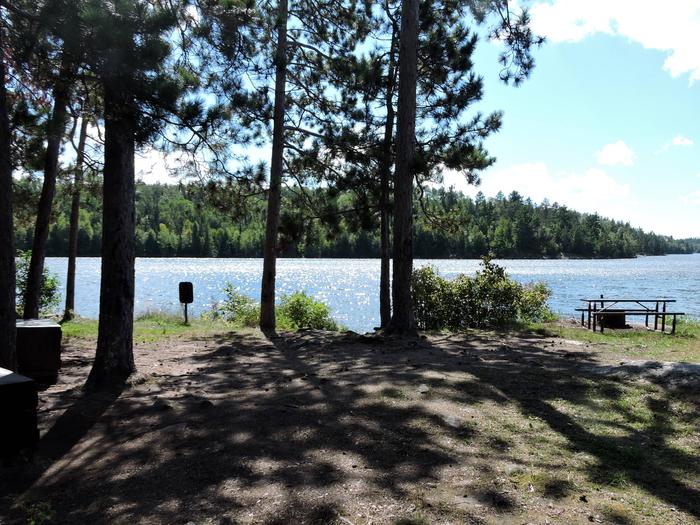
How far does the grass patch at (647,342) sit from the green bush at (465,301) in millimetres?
1484

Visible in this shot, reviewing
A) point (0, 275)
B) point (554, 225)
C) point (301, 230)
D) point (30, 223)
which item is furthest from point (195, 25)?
point (554, 225)

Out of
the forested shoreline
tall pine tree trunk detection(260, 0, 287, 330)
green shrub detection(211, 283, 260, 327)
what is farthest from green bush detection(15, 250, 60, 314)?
the forested shoreline

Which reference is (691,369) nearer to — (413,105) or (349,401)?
(349,401)

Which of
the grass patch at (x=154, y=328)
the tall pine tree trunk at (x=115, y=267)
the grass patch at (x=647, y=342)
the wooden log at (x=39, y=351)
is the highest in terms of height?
the tall pine tree trunk at (x=115, y=267)

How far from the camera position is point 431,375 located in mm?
6430

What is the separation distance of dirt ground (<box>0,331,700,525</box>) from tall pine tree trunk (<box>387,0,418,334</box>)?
3438 millimetres

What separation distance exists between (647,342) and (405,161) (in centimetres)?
625

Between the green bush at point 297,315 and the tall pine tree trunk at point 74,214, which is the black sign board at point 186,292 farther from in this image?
the tall pine tree trunk at point 74,214

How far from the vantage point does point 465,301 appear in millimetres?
14016

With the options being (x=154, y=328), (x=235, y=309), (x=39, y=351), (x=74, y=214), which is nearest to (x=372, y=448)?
(x=39, y=351)

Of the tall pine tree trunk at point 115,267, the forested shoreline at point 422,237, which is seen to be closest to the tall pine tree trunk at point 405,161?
Result: the tall pine tree trunk at point 115,267

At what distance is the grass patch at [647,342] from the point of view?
8.99 meters

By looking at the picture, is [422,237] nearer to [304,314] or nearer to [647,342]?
[304,314]

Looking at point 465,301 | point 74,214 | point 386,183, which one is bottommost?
point 465,301
